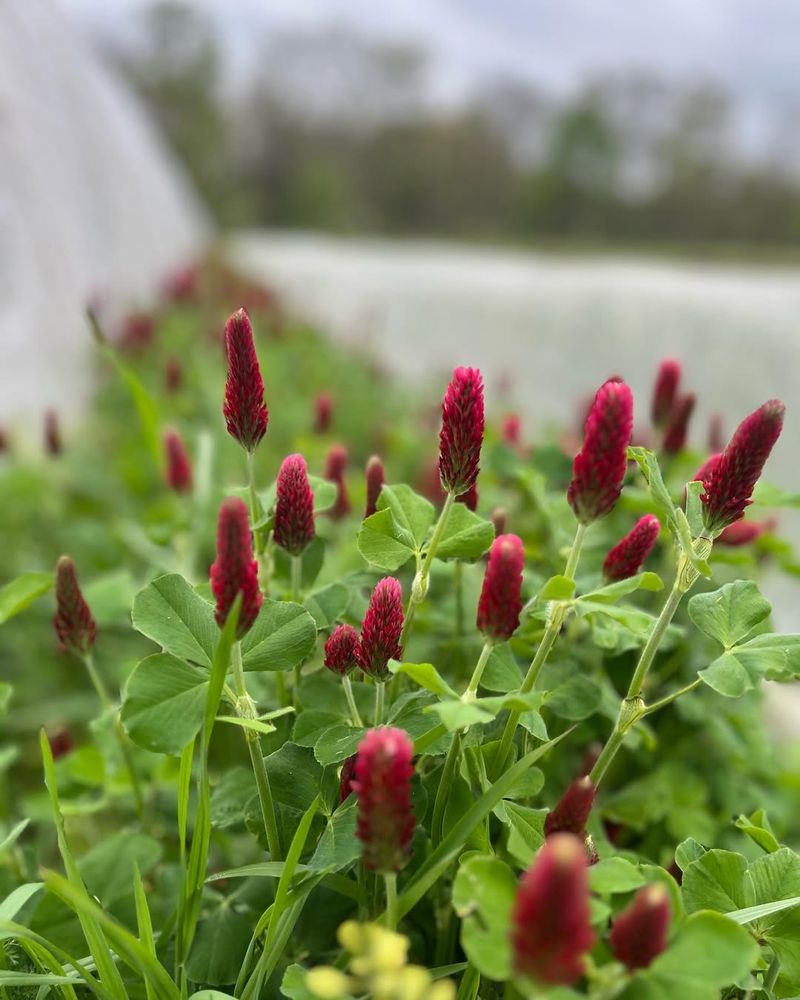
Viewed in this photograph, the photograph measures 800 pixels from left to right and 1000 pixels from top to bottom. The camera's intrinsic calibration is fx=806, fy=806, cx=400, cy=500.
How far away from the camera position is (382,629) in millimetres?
Result: 618

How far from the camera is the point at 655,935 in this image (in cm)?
45

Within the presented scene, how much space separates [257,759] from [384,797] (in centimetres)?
20

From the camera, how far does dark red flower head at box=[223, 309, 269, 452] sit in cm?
69

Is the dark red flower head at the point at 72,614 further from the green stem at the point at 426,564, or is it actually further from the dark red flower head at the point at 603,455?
the dark red flower head at the point at 603,455

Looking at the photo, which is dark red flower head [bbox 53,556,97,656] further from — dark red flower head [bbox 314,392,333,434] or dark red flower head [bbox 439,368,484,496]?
dark red flower head [bbox 314,392,333,434]

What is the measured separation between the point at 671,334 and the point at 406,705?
17.0ft

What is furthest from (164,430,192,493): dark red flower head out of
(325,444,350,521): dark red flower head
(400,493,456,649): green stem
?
(400,493,456,649): green stem

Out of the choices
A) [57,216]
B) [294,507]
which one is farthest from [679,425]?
[57,216]

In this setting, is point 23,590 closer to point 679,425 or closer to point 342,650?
point 342,650

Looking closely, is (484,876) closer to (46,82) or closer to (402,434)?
(402,434)

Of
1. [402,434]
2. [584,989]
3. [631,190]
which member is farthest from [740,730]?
[631,190]

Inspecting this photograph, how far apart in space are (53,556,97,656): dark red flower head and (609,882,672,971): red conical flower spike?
58cm

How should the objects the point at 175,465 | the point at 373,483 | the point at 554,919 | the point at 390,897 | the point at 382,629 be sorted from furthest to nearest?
the point at 175,465 → the point at 373,483 → the point at 382,629 → the point at 390,897 → the point at 554,919

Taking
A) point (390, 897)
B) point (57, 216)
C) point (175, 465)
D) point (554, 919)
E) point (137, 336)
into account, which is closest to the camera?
point (554, 919)
